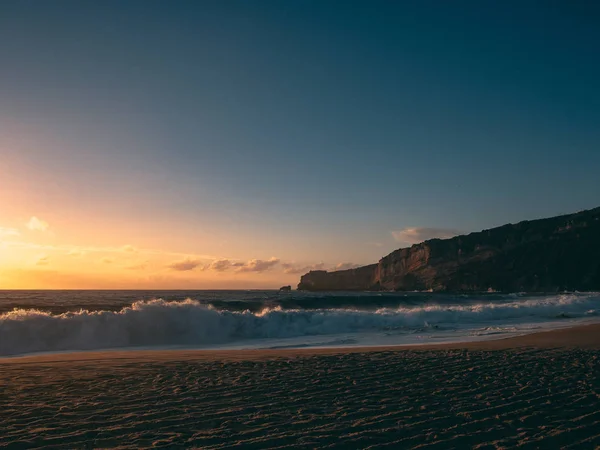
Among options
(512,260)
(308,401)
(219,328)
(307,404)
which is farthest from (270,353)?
(512,260)

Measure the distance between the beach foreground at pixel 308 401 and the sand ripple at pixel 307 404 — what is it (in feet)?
0.08

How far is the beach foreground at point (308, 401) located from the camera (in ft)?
19.9

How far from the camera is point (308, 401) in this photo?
26.1ft

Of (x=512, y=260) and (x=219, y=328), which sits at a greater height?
(x=512, y=260)

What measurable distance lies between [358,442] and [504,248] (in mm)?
99354

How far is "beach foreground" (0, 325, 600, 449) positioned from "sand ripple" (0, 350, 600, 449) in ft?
0.08

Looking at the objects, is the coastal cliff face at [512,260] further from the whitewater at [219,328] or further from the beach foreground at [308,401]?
the beach foreground at [308,401]

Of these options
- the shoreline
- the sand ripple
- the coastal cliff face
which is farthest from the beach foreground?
the coastal cliff face

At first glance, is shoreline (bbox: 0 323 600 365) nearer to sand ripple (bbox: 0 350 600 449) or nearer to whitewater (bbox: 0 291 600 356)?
sand ripple (bbox: 0 350 600 449)

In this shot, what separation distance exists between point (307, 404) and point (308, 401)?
0.69 ft

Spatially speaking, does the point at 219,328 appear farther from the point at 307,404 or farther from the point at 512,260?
the point at 512,260

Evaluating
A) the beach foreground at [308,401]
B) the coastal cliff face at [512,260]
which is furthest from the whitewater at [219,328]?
the coastal cliff face at [512,260]

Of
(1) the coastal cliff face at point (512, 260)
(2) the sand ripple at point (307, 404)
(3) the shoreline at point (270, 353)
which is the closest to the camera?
(2) the sand ripple at point (307, 404)

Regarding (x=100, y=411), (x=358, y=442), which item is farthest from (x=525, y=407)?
(x=100, y=411)
